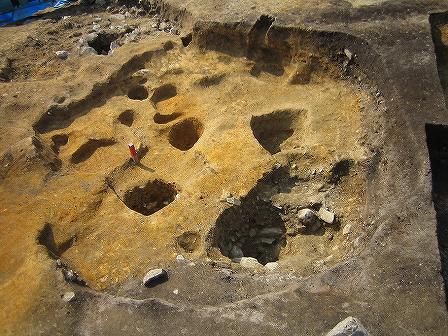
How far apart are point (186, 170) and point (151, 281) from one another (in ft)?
6.42

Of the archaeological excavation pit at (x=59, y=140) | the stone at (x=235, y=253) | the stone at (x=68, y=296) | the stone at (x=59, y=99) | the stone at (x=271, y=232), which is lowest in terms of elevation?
the stone at (x=271, y=232)

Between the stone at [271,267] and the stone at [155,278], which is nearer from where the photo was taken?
the stone at [155,278]

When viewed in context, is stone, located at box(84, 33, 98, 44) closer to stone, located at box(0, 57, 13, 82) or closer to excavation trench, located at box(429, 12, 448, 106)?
stone, located at box(0, 57, 13, 82)

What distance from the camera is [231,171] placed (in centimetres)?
569

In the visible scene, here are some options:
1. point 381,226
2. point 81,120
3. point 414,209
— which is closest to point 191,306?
point 381,226

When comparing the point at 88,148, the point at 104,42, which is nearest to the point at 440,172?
the point at 88,148

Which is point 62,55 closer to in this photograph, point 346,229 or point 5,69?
point 5,69

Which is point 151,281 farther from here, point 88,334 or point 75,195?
point 75,195

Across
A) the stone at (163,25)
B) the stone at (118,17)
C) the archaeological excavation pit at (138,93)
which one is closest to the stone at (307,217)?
the archaeological excavation pit at (138,93)

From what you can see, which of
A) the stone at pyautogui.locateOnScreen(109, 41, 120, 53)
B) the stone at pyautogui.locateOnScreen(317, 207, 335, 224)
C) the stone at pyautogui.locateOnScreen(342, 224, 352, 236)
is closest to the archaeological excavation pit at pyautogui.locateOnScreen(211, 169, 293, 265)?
the stone at pyautogui.locateOnScreen(317, 207, 335, 224)

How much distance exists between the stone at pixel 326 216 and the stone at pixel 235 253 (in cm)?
106

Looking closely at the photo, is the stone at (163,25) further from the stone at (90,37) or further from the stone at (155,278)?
the stone at (155,278)

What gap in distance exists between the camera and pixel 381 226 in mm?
4348

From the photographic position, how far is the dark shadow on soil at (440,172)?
5.03 metres
